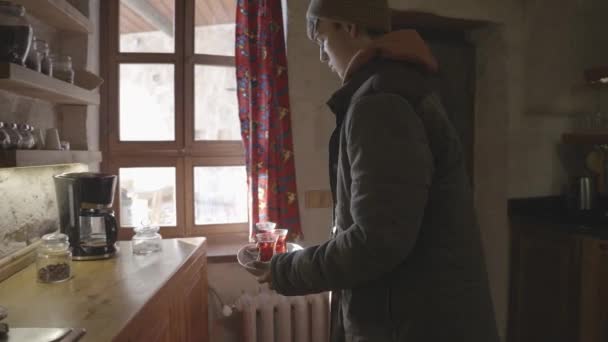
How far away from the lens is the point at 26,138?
1267 mm

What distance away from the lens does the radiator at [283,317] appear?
1975 millimetres

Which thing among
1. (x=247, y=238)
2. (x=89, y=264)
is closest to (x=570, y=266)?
(x=247, y=238)

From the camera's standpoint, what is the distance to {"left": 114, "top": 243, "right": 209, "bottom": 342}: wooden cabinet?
105 centimetres

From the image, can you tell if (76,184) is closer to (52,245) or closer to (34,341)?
(52,245)

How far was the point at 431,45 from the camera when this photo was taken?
2.54 m

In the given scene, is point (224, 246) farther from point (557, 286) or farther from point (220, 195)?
point (557, 286)

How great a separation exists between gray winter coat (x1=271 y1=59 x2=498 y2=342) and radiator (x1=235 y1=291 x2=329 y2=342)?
3.78 feet

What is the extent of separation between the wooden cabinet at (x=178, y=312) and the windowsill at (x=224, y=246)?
305 mm

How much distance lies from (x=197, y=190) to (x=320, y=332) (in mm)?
1024

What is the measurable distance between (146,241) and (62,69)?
710 mm

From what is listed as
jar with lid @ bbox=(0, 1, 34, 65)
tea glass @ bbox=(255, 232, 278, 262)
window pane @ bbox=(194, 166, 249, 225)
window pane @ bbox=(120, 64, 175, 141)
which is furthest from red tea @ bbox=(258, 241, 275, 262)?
window pane @ bbox=(120, 64, 175, 141)

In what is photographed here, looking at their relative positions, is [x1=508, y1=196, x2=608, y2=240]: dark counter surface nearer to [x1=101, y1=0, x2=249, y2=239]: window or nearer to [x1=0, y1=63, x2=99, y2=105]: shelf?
[x1=101, y1=0, x2=249, y2=239]: window

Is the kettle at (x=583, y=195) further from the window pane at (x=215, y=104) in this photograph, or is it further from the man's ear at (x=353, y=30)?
the man's ear at (x=353, y=30)

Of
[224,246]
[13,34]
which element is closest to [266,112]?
[224,246]
